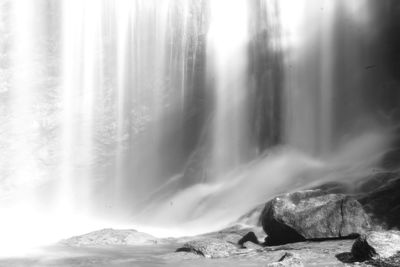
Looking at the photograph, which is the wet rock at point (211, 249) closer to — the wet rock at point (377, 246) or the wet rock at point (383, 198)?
the wet rock at point (377, 246)

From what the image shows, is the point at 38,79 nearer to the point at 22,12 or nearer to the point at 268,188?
the point at 22,12

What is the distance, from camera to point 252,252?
13211 mm

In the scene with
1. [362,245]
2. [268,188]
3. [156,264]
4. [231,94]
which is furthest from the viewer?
[231,94]

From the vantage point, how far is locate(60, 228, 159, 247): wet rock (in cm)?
1747

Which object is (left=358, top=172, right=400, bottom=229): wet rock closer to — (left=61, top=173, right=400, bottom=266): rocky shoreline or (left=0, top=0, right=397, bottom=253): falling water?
(left=61, top=173, right=400, bottom=266): rocky shoreline

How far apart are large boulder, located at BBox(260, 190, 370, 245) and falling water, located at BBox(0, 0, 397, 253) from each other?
19.2 m

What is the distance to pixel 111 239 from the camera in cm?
1794

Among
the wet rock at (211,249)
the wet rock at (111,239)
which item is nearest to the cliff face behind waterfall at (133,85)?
the wet rock at (111,239)

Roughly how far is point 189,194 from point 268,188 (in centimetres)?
710

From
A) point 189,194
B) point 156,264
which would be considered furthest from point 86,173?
point 156,264

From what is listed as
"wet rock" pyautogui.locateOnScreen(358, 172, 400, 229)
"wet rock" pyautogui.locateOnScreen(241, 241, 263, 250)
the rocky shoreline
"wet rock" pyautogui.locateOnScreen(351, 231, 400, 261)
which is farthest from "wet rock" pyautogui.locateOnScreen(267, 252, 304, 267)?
"wet rock" pyautogui.locateOnScreen(358, 172, 400, 229)

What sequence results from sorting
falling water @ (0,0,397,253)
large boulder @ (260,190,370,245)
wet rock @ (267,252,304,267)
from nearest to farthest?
wet rock @ (267,252,304,267), large boulder @ (260,190,370,245), falling water @ (0,0,397,253)

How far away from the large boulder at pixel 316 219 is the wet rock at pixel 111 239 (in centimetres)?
519

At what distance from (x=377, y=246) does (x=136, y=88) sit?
29580 mm
